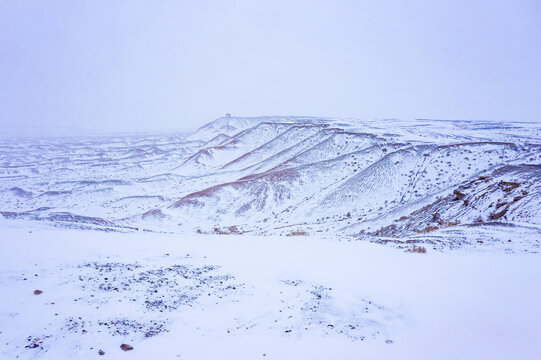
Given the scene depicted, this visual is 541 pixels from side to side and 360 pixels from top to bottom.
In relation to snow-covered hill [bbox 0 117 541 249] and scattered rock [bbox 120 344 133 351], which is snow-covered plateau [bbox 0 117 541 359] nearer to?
scattered rock [bbox 120 344 133 351]

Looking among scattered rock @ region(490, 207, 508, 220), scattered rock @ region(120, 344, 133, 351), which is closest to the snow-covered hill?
scattered rock @ region(490, 207, 508, 220)

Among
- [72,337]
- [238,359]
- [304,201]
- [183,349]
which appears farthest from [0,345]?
[304,201]

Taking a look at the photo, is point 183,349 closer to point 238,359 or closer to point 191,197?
point 238,359

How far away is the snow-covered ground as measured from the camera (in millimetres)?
4816

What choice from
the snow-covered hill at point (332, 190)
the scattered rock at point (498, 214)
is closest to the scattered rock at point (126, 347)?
the snow-covered hill at point (332, 190)

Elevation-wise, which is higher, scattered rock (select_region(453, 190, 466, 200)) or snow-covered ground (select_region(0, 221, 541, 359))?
scattered rock (select_region(453, 190, 466, 200))

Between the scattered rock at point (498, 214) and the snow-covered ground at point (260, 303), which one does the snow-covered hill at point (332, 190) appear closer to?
the scattered rock at point (498, 214)

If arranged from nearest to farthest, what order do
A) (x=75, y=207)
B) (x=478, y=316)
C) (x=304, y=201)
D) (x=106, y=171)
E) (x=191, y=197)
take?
(x=478, y=316) → (x=304, y=201) → (x=191, y=197) → (x=75, y=207) → (x=106, y=171)

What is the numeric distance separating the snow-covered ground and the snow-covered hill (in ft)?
14.9

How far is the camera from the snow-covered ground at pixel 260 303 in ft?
15.8

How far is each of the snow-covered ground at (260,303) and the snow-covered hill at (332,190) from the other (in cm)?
455

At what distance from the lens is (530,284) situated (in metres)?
6.58

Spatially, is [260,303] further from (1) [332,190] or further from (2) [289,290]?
(1) [332,190]

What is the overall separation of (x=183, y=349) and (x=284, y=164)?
36640mm
